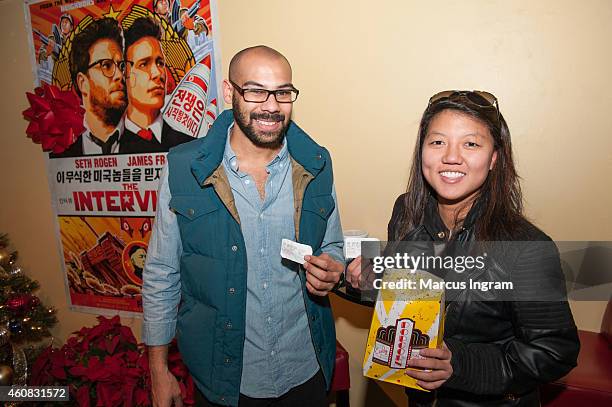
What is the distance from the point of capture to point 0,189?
124 inches

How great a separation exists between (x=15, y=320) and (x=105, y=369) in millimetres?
835

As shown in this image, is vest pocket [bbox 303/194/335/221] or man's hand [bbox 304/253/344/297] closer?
man's hand [bbox 304/253/344/297]

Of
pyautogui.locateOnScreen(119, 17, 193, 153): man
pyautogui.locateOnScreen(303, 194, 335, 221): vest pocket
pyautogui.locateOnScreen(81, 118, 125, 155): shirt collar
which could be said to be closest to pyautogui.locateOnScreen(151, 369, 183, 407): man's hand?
pyautogui.locateOnScreen(303, 194, 335, 221): vest pocket

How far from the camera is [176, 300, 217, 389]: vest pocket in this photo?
148 centimetres

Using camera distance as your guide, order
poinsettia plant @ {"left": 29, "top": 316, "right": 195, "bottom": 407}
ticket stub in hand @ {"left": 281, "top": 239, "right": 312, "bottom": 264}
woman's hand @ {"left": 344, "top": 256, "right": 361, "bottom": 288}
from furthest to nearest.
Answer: poinsettia plant @ {"left": 29, "top": 316, "right": 195, "bottom": 407}
woman's hand @ {"left": 344, "top": 256, "right": 361, "bottom": 288}
ticket stub in hand @ {"left": 281, "top": 239, "right": 312, "bottom": 264}

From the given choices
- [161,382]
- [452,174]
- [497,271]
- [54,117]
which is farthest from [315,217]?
[54,117]

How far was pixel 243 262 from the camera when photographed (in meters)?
1.46

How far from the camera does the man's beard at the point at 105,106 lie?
2.62 m

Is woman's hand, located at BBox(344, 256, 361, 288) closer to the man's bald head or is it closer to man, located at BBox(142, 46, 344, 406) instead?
man, located at BBox(142, 46, 344, 406)

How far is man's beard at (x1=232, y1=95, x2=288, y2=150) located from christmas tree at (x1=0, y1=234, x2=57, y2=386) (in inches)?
83.9

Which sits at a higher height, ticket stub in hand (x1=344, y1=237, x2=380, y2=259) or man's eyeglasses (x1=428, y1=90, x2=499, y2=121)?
man's eyeglasses (x1=428, y1=90, x2=499, y2=121)

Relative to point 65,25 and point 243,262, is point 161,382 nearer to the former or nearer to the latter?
point 243,262

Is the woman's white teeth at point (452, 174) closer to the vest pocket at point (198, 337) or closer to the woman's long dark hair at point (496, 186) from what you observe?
the woman's long dark hair at point (496, 186)

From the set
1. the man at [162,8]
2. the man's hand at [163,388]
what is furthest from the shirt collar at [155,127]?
the man's hand at [163,388]
